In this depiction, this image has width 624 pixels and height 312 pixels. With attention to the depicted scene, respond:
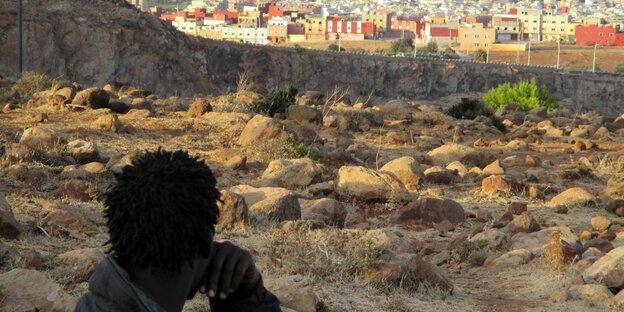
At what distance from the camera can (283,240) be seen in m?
6.83

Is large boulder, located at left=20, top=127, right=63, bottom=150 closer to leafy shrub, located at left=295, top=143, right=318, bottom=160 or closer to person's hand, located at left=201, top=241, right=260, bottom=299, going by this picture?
leafy shrub, located at left=295, top=143, right=318, bottom=160

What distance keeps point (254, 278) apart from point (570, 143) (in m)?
17.9

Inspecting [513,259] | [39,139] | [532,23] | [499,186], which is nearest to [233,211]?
[513,259]

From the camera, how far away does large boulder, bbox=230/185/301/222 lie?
8.10m

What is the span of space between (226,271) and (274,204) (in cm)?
596

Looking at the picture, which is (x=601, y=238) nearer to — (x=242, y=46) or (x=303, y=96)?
(x=303, y=96)

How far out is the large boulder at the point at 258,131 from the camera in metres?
13.5

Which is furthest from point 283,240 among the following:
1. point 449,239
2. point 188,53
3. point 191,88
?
point 188,53

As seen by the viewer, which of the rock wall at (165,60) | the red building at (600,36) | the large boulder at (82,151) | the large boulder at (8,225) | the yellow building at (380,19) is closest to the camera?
the large boulder at (8,225)

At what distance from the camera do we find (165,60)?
149ft

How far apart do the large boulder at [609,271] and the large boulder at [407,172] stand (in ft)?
15.7

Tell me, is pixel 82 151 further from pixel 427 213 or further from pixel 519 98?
pixel 519 98

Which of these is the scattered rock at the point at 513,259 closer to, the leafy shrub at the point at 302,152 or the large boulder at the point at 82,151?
the large boulder at the point at 82,151

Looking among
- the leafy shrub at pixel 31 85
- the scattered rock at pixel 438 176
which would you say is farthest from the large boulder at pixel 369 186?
the leafy shrub at pixel 31 85
